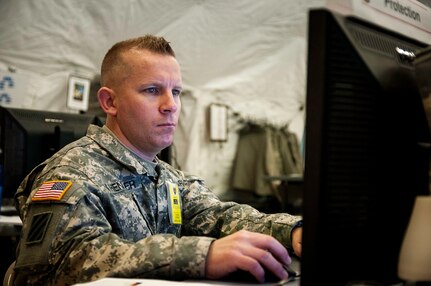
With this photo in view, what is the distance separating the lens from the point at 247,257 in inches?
30.3

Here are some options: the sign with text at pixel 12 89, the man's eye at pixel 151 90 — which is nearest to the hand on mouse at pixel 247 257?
the man's eye at pixel 151 90

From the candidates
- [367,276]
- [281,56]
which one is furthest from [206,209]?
[281,56]

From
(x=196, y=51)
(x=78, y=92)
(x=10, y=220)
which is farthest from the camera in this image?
(x=196, y=51)

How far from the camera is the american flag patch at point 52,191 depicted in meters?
0.98

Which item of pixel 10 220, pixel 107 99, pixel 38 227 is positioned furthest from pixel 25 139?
pixel 38 227

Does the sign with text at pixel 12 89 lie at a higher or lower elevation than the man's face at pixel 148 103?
higher

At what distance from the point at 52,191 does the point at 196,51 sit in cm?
367

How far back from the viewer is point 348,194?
0.59 metres

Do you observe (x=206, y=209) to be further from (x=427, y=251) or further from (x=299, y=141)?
(x=299, y=141)

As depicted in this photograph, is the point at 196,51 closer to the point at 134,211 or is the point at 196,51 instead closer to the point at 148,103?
the point at 148,103

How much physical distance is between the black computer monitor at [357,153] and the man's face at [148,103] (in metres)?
0.72

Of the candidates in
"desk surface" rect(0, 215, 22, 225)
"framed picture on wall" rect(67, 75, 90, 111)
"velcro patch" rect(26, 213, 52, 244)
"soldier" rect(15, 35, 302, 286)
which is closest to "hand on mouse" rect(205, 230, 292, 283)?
"soldier" rect(15, 35, 302, 286)

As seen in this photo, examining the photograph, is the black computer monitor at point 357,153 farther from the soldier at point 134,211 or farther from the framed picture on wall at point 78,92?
the framed picture on wall at point 78,92

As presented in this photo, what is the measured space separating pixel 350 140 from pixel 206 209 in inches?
33.6
